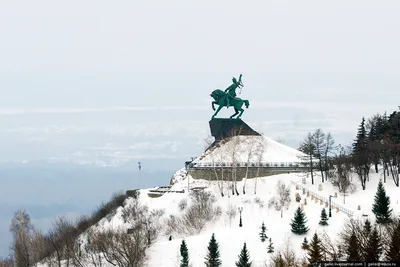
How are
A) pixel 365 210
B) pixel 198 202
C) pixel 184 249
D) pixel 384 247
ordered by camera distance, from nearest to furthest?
pixel 384 247 → pixel 184 249 → pixel 365 210 → pixel 198 202

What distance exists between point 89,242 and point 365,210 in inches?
827

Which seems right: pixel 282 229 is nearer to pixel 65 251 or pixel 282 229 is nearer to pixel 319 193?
pixel 319 193

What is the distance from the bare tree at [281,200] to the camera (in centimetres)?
4621

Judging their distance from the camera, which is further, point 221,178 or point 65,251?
point 221,178

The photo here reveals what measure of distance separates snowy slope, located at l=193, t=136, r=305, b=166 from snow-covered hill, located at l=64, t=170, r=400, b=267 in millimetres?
3034

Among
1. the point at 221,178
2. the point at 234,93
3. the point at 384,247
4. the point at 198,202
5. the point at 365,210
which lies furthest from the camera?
the point at 234,93

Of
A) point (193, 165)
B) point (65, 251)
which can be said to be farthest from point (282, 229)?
point (193, 165)

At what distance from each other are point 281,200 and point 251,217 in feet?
10.6

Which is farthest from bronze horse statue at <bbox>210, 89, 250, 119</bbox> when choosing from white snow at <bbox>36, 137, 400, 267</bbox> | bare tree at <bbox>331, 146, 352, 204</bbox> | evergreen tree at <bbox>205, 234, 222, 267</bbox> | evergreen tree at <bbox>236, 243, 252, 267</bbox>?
evergreen tree at <bbox>236, 243, 252, 267</bbox>

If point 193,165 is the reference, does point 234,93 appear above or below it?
above

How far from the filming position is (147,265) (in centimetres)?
3853

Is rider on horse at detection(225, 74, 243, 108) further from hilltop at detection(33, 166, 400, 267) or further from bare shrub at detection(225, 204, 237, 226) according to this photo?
bare shrub at detection(225, 204, 237, 226)

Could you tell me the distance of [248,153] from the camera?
192 feet

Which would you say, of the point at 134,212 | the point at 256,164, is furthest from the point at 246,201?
the point at 134,212
